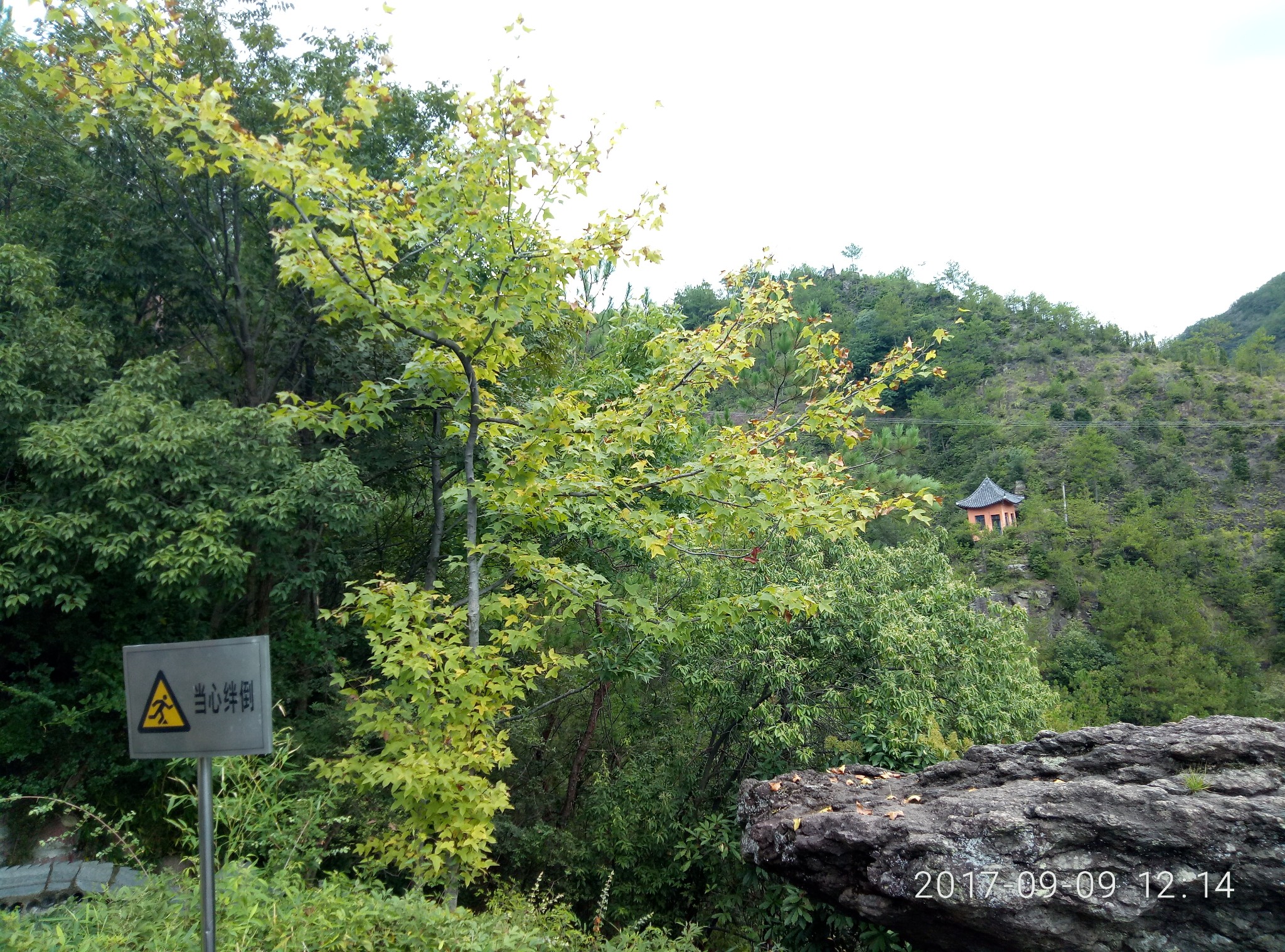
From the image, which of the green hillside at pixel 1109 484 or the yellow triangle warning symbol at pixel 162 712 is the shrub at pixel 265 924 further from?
the green hillside at pixel 1109 484

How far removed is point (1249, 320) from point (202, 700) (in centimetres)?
6528

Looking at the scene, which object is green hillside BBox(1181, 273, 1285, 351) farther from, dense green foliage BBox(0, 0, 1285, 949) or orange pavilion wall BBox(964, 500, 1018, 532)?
dense green foliage BBox(0, 0, 1285, 949)

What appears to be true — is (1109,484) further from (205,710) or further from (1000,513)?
(205,710)

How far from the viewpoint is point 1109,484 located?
98.4 ft

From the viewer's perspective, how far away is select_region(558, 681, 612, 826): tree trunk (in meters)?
7.88

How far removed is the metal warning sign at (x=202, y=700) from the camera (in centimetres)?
226

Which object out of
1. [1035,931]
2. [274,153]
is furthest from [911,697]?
[274,153]

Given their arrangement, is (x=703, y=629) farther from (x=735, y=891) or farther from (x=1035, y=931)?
(x=1035, y=931)

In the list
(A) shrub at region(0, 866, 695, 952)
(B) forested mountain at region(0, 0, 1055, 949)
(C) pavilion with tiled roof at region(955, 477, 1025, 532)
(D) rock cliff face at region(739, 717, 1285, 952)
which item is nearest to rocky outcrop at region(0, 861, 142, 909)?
(B) forested mountain at region(0, 0, 1055, 949)

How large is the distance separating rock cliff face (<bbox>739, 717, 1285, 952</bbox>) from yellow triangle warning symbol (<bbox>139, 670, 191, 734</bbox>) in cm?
307

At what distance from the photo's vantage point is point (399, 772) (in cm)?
331

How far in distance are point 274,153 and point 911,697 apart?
17.1 ft

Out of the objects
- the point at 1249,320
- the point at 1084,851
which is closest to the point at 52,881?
the point at 1084,851

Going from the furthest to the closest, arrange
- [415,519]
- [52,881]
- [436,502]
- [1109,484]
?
[1109,484] → [415,519] → [436,502] → [52,881]
